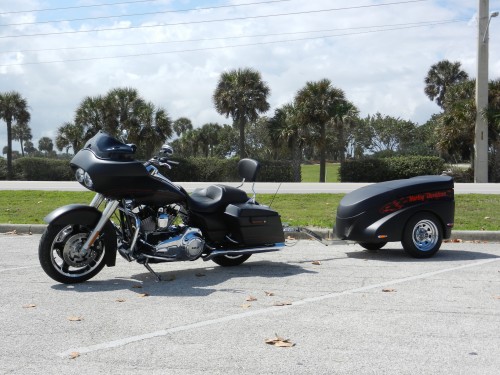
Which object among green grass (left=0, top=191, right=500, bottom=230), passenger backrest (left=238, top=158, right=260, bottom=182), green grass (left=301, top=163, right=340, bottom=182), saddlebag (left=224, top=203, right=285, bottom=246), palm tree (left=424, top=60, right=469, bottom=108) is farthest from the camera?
palm tree (left=424, top=60, right=469, bottom=108)

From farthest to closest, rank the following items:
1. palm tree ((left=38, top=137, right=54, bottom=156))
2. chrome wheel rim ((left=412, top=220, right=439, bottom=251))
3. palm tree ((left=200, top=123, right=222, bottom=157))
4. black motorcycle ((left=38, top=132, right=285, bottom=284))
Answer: palm tree ((left=38, top=137, right=54, bottom=156)) < palm tree ((left=200, top=123, right=222, bottom=157)) < chrome wheel rim ((left=412, top=220, right=439, bottom=251)) < black motorcycle ((left=38, top=132, right=285, bottom=284))

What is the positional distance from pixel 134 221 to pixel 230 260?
1.59m

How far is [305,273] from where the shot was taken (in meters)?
7.63

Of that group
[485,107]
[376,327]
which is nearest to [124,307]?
[376,327]

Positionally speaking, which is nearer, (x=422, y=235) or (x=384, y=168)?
(x=422, y=235)

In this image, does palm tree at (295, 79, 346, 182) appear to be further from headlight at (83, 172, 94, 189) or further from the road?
headlight at (83, 172, 94, 189)

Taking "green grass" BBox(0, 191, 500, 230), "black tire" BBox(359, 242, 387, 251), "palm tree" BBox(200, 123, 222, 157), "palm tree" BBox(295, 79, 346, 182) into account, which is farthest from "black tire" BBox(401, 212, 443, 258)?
"palm tree" BBox(200, 123, 222, 157)

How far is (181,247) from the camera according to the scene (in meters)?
7.21

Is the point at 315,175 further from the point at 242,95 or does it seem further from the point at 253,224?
the point at 253,224

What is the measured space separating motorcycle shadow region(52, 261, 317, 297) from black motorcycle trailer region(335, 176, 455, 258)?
111 centimetres

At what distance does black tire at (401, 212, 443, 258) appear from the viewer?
339 inches

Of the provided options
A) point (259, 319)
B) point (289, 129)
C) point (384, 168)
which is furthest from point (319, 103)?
point (259, 319)

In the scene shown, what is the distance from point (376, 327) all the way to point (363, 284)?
1783mm

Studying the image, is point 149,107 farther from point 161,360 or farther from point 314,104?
point 161,360
